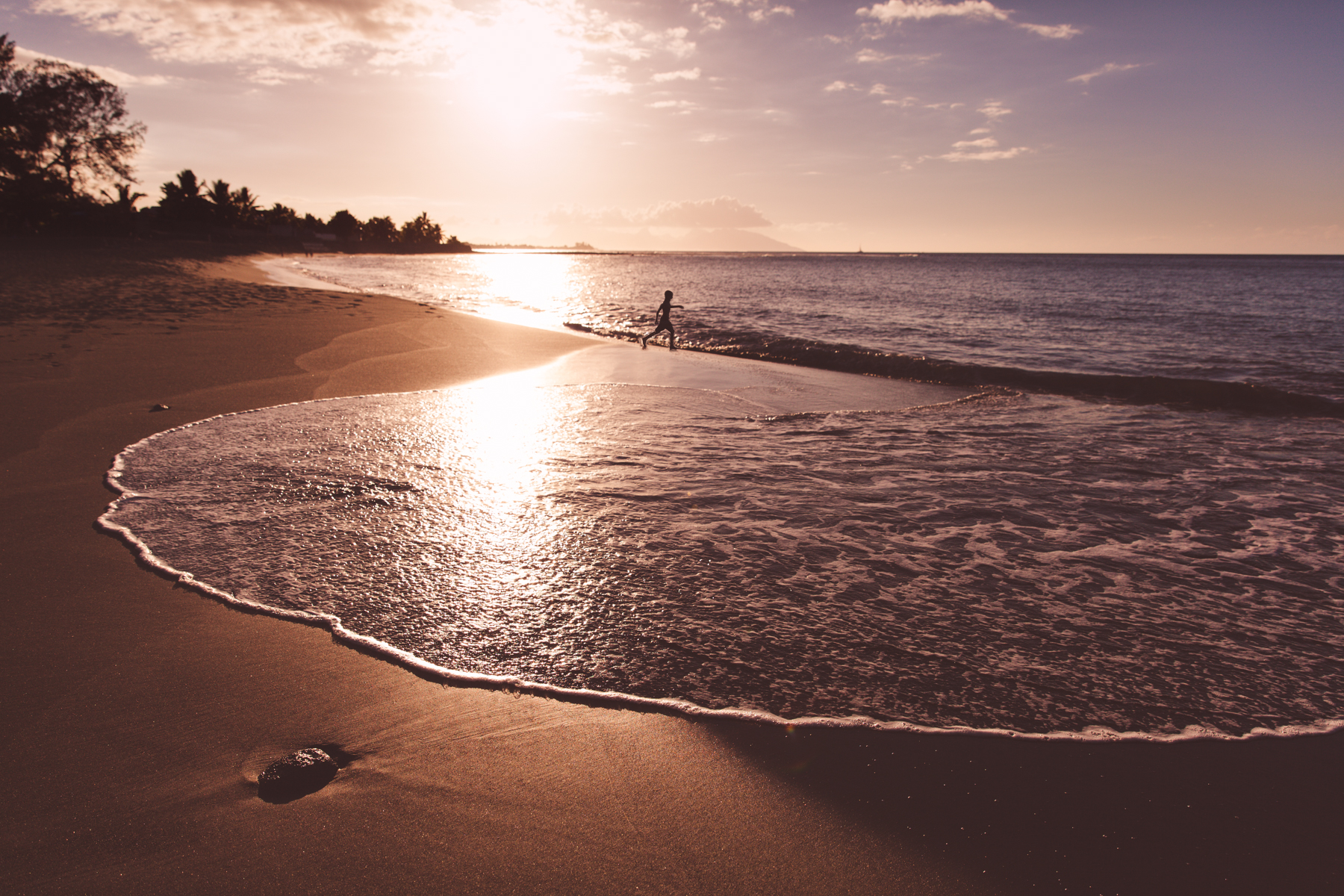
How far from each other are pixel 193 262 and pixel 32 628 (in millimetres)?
40420

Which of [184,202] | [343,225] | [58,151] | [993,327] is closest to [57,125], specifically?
[58,151]

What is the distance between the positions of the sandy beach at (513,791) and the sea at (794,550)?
17 centimetres

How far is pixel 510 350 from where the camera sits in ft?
45.3

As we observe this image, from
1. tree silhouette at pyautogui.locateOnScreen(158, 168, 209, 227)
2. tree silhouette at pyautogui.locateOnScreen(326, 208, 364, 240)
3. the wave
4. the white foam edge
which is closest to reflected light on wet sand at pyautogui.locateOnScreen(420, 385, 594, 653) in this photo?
the white foam edge

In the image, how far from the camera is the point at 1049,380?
13.4 meters

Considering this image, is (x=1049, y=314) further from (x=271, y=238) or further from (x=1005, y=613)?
(x=271, y=238)

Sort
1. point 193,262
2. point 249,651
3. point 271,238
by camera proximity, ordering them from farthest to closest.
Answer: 1. point 271,238
2. point 193,262
3. point 249,651

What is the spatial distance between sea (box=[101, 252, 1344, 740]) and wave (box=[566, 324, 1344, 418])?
181 cm

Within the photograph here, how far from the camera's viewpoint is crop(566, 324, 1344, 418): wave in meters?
11.3

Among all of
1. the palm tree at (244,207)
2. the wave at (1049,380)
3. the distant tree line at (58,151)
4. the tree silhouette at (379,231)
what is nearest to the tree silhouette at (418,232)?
the tree silhouette at (379,231)

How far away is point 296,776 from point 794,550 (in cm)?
313

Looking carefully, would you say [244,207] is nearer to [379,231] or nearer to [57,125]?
[57,125]

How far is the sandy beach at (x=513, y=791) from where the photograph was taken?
79.5 inches

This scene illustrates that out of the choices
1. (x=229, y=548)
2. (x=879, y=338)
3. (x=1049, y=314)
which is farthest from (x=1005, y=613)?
(x=1049, y=314)
